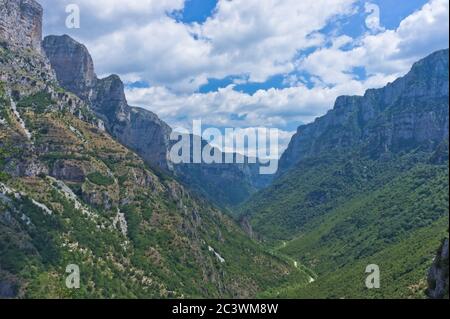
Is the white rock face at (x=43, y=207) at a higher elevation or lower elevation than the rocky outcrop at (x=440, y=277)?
higher

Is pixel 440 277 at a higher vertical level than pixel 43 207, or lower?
lower

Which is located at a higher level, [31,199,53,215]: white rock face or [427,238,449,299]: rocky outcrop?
[31,199,53,215]: white rock face

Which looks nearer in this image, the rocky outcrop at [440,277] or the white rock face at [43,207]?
the rocky outcrop at [440,277]

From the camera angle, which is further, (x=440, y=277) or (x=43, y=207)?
(x=43, y=207)

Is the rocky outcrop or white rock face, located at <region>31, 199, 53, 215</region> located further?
white rock face, located at <region>31, 199, 53, 215</region>
